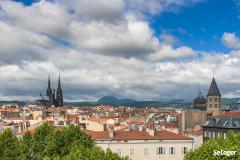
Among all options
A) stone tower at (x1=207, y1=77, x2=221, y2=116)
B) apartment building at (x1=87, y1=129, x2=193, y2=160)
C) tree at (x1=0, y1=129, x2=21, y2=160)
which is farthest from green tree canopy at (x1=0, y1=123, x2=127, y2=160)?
stone tower at (x1=207, y1=77, x2=221, y2=116)

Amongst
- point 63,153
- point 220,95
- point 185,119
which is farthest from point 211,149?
point 220,95

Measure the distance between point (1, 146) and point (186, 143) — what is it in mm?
26418

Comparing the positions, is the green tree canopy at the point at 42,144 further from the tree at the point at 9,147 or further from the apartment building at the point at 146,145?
the apartment building at the point at 146,145

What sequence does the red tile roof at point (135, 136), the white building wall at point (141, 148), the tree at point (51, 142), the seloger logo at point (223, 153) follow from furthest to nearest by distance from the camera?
the red tile roof at point (135, 136) → the white building wall at point (141, 148) → the tree at point (51, 142) → the seloger logo at point (223, 153)

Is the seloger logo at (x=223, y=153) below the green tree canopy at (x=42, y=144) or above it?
above

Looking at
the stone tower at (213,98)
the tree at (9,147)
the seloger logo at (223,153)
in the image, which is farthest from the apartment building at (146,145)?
the stone tower at (213,98)

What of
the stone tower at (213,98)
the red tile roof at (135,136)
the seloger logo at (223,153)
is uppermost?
the stone tower at (213,98)

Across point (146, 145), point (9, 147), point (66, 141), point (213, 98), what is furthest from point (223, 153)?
point (213, 98)

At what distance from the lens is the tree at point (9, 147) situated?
5591cm

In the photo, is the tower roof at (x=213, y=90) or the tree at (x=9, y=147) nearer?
the tree at (x=9, y=147)

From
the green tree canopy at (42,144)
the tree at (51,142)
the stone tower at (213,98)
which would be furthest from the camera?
the stone tower at (213,98)

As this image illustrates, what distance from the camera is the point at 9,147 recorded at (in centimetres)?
5697

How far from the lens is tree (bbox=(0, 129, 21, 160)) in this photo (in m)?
55.9

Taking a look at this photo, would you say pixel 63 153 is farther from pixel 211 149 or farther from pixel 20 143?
pixel 211 149
